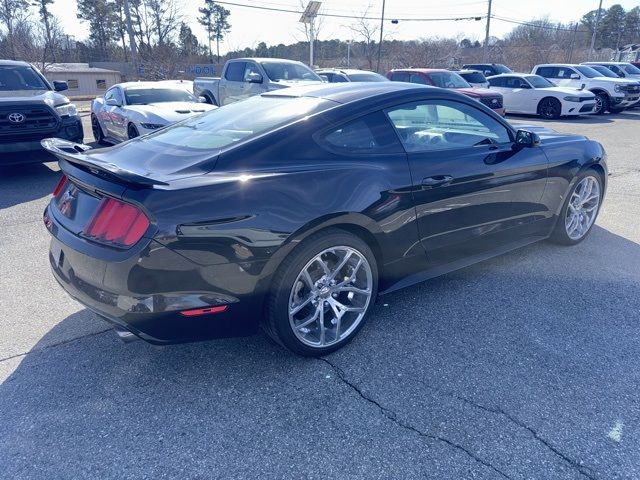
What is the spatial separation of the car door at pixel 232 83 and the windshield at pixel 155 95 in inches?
95.7

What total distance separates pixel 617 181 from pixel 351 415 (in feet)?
23.4

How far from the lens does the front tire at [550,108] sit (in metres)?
16.1

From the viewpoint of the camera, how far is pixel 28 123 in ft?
23.4

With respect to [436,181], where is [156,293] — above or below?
below

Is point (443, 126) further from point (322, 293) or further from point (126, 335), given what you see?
point (126, 335)

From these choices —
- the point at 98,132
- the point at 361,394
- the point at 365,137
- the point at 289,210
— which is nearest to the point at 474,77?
the point at 98,132

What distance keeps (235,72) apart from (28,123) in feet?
20.6

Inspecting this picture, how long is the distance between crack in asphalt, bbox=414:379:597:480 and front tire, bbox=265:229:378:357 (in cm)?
60

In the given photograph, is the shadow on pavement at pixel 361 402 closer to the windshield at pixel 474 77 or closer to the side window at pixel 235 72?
the side window at pixel 235 72

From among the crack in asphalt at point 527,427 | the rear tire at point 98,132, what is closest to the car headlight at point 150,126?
the rear tire at point 98,132

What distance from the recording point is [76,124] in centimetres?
783

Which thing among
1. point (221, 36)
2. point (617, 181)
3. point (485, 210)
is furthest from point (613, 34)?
point (485, 210)

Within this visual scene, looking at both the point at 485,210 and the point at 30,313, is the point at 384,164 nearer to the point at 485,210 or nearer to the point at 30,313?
the point at 485,210

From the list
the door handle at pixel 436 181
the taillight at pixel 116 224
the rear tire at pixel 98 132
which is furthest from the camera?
the rear tire at pixel 98 132
